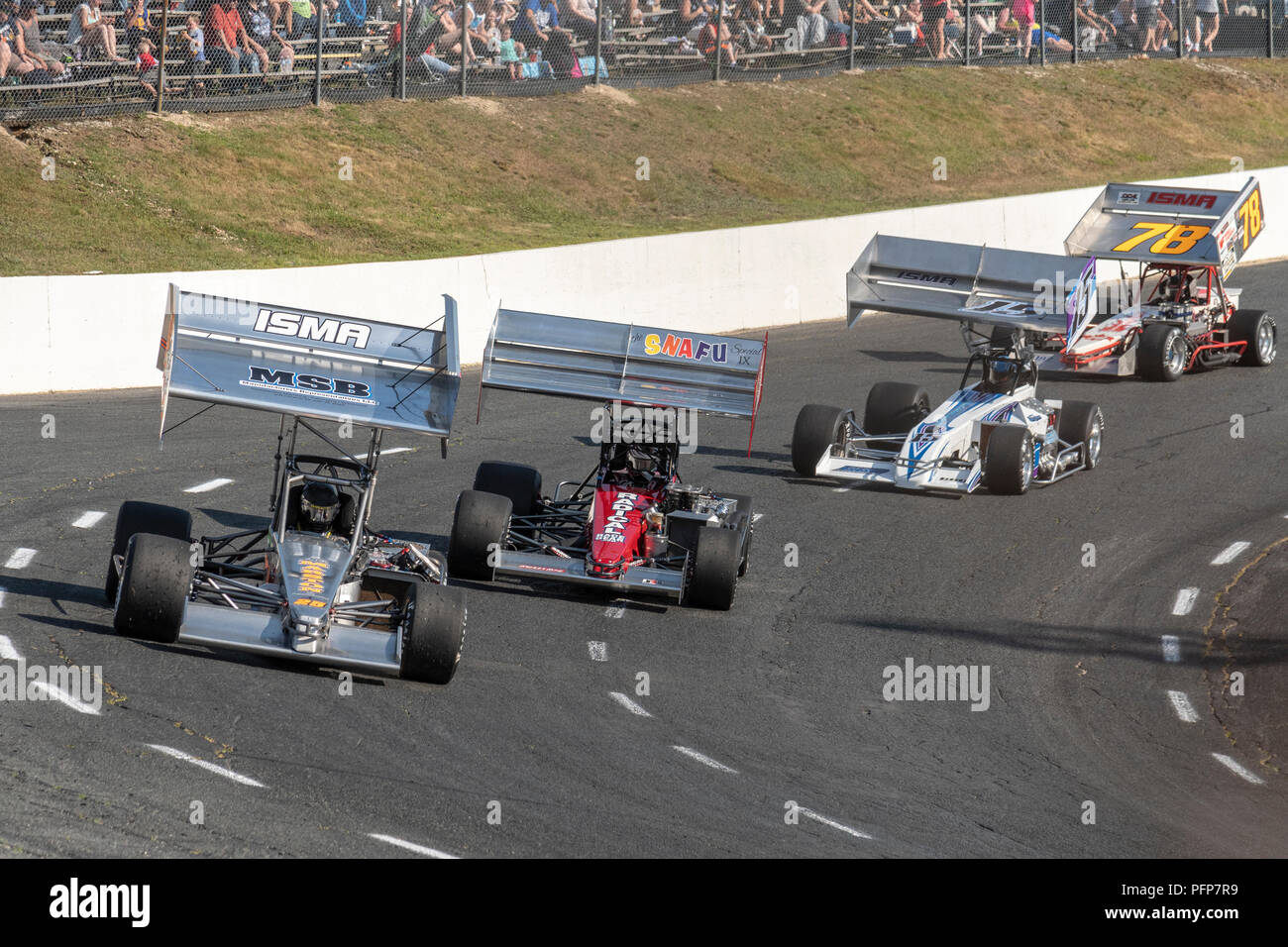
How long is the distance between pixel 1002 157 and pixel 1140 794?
26615mm

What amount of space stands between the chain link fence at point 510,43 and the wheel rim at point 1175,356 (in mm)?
13193

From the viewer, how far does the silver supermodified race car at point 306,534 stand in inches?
369

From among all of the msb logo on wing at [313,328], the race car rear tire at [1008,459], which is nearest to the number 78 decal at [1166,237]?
the race car rear tire at [1008,459]

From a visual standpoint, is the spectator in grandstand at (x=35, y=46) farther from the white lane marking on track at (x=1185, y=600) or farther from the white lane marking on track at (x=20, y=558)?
the white lane marking on track at (x=1185, y=600)

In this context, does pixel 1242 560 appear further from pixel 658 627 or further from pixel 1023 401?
pixel 658 627

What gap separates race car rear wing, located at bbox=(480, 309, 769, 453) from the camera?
38.3 ft

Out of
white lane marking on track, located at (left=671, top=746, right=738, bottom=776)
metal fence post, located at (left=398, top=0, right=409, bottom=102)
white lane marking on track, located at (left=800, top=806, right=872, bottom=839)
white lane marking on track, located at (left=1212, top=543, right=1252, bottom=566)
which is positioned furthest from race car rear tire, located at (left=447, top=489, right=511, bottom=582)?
metal fence post, located at (left=398, top=0, right=409, bottom=102)

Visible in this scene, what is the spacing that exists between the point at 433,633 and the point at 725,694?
189 centimetres

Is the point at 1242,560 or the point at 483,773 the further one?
the point at 1242,560

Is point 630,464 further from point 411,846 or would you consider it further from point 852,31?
point 852,31

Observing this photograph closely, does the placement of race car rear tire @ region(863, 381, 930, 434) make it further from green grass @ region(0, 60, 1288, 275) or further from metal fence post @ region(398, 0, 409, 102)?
metal fence post @ region(398, 0, 409, 102)

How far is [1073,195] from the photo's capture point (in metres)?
28.4

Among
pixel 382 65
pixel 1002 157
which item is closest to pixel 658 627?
pixel 382 65
